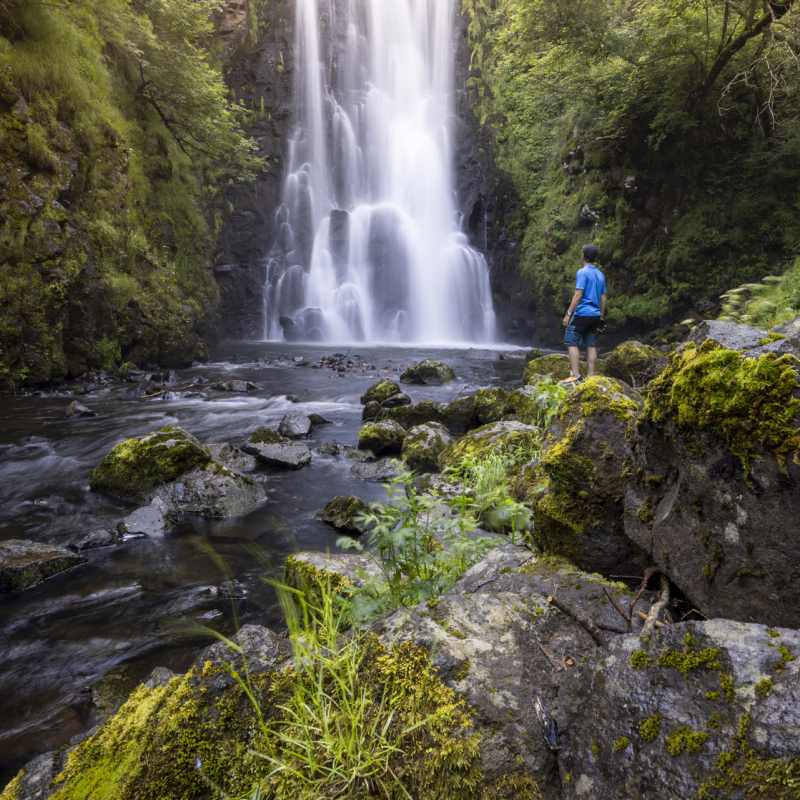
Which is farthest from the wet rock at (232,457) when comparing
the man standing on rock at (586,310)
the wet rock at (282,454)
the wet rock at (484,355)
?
the wet rock at (484,355)

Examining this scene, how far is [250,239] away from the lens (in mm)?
27703

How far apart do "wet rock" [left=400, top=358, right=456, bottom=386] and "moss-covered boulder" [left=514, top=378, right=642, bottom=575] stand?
1099 centimetres

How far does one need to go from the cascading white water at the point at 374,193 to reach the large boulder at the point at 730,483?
2458 centimetres

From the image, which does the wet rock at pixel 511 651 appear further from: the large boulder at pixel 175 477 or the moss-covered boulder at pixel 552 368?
the moss-covered boulder at pixel 552 368

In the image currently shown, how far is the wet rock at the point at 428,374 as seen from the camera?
13727mm

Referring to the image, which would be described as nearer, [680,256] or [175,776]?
[175,776]

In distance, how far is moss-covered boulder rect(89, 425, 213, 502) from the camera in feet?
19.5

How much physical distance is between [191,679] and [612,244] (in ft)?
63.7

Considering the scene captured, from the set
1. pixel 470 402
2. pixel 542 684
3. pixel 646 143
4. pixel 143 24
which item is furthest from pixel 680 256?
pixel 143 24

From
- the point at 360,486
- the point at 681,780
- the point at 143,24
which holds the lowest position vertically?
the point at 360,486

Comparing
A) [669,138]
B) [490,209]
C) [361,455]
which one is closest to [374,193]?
[490,209]

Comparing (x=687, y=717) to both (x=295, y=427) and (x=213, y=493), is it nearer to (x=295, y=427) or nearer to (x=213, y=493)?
(x=213, y=493)

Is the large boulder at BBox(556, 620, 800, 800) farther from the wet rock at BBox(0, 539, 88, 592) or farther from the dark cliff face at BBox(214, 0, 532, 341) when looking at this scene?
the dark cliff face at BBox(214, 0, 532, 341)

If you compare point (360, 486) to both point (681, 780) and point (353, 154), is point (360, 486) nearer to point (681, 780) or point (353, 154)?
point (681, 780)
